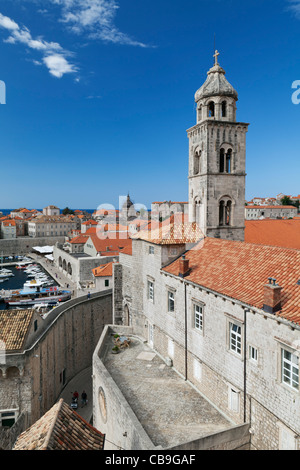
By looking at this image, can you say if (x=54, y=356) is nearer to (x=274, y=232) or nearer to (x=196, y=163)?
(x=196, y=163)

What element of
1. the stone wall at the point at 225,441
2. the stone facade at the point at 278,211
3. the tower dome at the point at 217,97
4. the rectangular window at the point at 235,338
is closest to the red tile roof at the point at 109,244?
the tower dome at the point at 217,97

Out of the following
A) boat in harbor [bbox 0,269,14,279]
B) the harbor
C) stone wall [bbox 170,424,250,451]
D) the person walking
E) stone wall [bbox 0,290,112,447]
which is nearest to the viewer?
stone wall [bbox 170,424,250,451]

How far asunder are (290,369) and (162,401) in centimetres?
714

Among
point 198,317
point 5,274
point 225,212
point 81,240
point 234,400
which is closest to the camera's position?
point 234,400

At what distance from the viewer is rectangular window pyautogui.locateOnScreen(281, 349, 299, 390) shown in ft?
33.7

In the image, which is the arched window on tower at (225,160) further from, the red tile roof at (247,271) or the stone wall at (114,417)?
the stone wall at (114,417)

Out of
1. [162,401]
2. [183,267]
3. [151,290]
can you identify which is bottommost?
[162,401]

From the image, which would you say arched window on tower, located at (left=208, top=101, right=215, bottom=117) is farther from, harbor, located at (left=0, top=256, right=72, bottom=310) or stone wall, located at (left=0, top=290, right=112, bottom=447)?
harbor, located at (left=0, top=256, right=72, bottom=310)

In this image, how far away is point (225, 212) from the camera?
2472 centimetres

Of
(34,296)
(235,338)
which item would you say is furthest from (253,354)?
(34,296)

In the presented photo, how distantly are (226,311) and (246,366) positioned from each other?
2.35 metres

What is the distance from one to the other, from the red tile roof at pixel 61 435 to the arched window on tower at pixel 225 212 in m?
18.8

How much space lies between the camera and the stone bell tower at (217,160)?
76.6ft

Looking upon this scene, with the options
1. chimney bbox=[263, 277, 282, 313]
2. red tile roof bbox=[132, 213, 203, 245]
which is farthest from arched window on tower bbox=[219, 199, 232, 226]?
chimney bbox=[263, 277, 282, 313]
